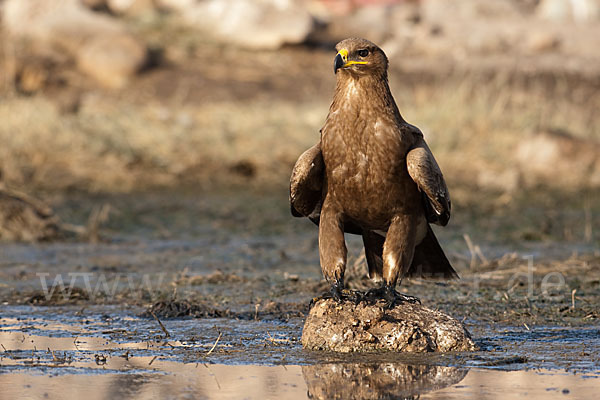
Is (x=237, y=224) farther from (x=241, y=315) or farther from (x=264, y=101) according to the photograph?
(x=264, y=101)

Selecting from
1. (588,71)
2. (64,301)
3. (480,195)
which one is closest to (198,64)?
(588,71)

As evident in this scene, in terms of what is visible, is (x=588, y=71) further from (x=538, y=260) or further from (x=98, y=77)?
(x=538, y=260)

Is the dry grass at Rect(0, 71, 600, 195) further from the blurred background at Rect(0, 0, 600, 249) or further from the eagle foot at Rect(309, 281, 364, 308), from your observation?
the eagle foot at Rect(309, 281, 364, 308)

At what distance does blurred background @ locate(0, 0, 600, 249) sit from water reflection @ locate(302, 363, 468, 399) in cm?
531

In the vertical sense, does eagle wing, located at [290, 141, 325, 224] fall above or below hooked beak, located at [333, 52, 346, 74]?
below

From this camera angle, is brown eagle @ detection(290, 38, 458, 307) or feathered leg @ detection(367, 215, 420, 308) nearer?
brown eagle @ detection(290, 38, 458, 307)

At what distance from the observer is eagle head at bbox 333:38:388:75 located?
5.38m

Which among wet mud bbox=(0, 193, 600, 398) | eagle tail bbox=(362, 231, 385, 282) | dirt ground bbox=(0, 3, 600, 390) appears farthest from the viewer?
eagle tail bbox=(362, 231, 385, 282)

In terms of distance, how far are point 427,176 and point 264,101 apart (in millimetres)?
12385

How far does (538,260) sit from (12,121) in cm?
709

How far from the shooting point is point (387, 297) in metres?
5.46

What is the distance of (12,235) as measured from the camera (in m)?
9.67

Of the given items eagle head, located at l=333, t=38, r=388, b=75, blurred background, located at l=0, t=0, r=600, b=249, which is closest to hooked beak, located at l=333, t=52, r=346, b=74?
eagle head, located at l=333, t=38, r=388, b=75

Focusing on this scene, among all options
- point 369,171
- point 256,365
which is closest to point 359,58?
point 369,171
